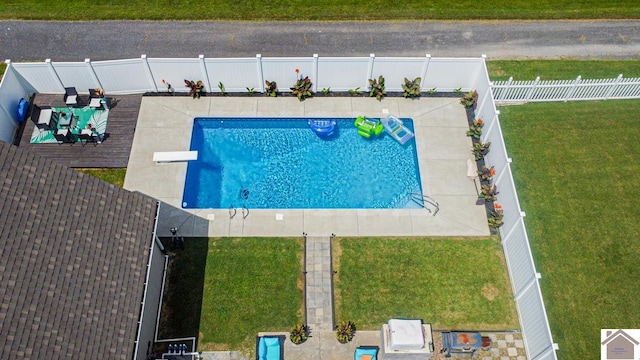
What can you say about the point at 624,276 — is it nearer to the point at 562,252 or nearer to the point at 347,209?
the point at 562,252

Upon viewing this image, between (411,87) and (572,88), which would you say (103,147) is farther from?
(572,88)

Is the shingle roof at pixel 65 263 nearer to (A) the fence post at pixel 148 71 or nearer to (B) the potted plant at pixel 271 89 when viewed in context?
(A) the fence post at pixel 148 71

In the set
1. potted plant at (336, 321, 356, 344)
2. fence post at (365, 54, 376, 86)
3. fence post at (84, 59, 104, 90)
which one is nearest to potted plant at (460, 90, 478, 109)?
fence post at (365, 54, 376, 86)

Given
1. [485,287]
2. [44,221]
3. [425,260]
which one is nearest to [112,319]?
[44,221]

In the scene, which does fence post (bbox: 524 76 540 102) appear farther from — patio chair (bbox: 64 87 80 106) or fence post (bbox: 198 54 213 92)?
patio chair (bbox: 64 87 80 106)

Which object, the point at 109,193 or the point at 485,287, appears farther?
the point at 485,287
